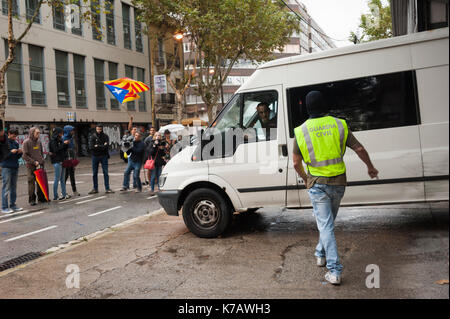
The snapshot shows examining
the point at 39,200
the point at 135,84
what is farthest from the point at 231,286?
the point at 135,84

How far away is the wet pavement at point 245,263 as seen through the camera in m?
3.80

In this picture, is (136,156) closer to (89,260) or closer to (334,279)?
(89,260)

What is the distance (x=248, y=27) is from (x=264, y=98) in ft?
68.6

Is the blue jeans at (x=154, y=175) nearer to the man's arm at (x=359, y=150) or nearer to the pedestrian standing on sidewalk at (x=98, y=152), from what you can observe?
the pedestrian standing on sidewalk at (x=98, y=152)

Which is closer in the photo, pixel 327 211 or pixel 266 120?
pixel 327 211

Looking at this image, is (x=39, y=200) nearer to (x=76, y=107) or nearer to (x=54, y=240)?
(x=54, y=240)

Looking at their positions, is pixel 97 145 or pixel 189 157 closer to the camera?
pixel 189 157

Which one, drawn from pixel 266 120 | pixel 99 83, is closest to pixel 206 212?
pixel 266 120

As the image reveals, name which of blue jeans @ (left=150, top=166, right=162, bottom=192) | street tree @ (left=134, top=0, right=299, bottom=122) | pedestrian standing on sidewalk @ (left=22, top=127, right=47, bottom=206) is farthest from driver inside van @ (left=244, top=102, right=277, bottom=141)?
street tree @ (left=134, top=0, right=299, bottom=122)

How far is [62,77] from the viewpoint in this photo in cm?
2694

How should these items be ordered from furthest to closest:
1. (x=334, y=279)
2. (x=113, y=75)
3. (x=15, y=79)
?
(x=113, y=75) → (x=15, y=79) → (x=334, y=279)

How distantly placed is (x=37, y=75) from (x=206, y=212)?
22.5 m

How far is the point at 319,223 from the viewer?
4031mm

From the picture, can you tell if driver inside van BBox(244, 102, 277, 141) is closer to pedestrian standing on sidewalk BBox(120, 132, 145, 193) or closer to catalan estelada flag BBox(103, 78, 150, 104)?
pedestrian standing on sidewalk BBox(120, 132, 145, 193)
